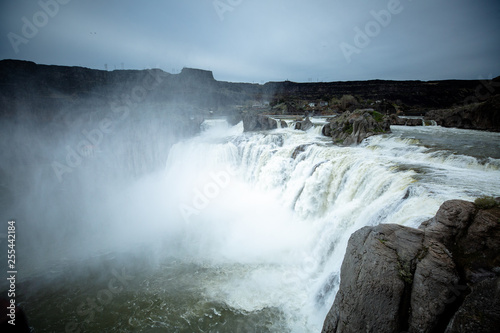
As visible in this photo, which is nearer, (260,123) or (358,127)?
(358,127)

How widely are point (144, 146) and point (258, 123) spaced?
1417 cm

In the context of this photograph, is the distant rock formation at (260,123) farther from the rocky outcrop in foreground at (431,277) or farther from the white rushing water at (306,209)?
the rocky outcrop in foreground at (431,277)

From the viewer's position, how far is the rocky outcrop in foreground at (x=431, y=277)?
2.79 metres

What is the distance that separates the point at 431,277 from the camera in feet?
10.6

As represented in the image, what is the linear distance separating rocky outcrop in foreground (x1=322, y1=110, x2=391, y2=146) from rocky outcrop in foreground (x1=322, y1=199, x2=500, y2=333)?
11.4 metres

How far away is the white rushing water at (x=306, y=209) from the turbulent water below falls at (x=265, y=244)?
48mm

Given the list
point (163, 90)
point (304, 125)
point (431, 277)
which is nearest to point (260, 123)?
point (304, 125)

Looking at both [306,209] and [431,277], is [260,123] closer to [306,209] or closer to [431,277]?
[306,209]

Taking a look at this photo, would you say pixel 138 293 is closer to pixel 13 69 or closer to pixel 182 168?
pixel 182 168

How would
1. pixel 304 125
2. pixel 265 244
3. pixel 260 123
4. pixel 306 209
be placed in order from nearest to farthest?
pixel 265 244 < pixel 306 209 < pixel 304 125 < pixel 260 123

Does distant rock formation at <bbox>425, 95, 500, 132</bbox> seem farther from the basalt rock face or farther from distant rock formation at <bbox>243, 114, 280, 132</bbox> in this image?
distant rock formation at <bbox>243, 114, 280, 132</bbox>

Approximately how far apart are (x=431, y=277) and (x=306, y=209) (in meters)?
7.85

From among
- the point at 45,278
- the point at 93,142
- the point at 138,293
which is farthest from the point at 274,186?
the point at 93,142

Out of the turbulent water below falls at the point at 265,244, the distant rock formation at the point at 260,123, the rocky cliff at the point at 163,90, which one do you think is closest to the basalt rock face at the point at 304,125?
the distant rock formation at the point at 260,123
